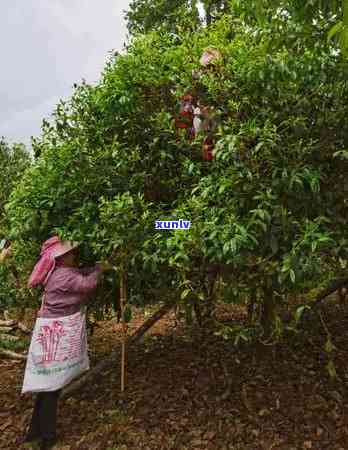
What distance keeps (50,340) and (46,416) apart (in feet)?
1.92

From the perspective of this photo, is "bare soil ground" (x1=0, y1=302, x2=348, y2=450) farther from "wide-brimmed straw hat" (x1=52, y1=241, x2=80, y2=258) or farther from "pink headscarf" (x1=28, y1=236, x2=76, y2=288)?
"wide-brimmed straw hat" (x1=52, y1=241, x2=80, y2=258)

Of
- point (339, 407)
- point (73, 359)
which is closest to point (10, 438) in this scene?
point (73, 359)

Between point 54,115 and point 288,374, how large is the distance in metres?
3.00

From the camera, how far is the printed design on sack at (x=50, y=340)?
3.57 meters

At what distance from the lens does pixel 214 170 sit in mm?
3516

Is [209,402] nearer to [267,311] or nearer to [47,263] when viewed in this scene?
[267,311]

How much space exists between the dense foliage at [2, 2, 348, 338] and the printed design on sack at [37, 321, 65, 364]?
618mm

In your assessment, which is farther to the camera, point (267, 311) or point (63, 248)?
point (267, 311)

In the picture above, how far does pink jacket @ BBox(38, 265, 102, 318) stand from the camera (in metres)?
3.57

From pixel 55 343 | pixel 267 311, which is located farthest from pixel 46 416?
pixel 267 311

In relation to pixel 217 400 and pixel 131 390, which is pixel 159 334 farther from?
pixel 217 400

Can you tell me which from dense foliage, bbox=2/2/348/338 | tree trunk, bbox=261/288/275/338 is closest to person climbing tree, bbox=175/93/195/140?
dense foliage, bbox=2/2/348/338

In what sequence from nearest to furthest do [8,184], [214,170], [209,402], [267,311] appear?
[214,170]
[267,311]
[209,402]
[8,184]

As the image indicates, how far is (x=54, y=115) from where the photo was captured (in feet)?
13.5
